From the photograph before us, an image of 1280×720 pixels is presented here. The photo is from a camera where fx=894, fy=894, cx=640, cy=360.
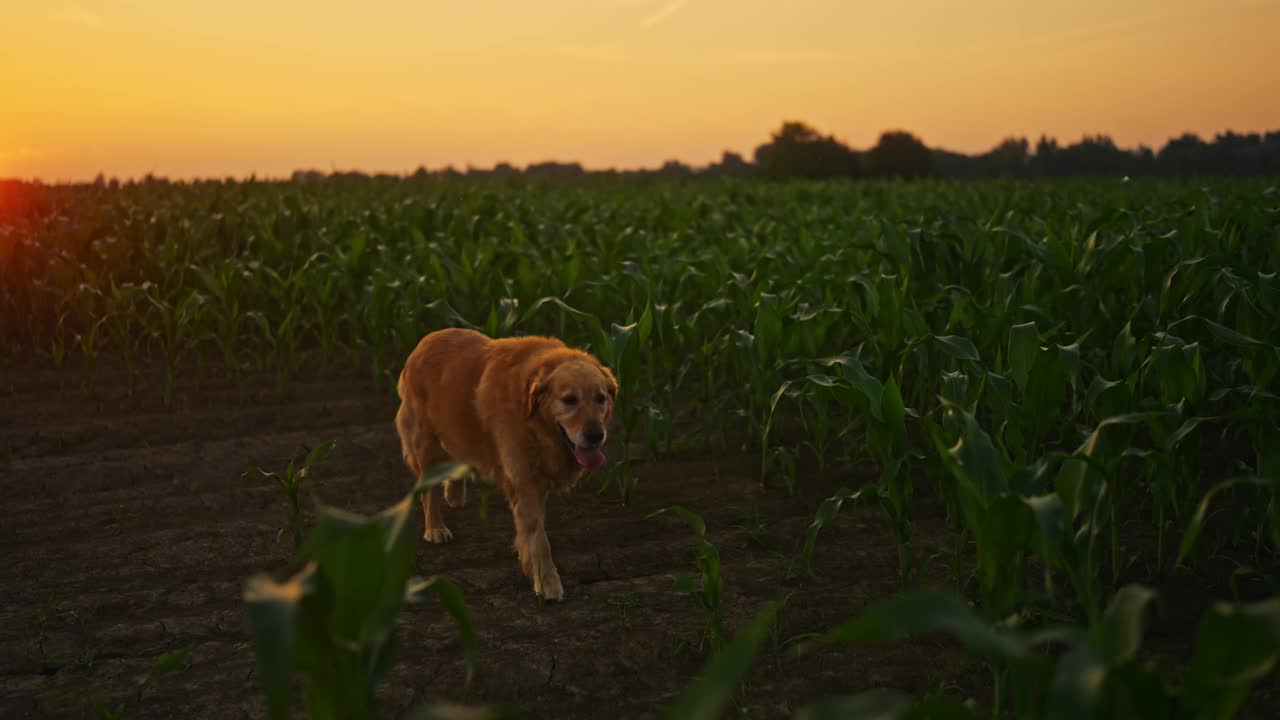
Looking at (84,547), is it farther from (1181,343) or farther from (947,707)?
(1181,343)

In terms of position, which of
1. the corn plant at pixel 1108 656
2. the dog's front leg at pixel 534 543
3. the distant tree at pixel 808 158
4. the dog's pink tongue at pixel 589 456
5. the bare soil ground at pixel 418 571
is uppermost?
the distant tree at pixel 808 158

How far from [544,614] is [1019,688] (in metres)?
1.98

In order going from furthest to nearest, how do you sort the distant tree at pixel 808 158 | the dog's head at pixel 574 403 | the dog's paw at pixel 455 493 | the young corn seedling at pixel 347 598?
1. the distant tree at pixel 808 158
2. the dog's paw at pixel 455 493
3. the dog's head at pixel 574 403
4. the young corn seedling at pixel 347 598

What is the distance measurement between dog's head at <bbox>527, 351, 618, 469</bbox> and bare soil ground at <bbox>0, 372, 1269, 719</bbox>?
26.1 inches

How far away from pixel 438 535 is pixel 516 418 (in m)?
0.91

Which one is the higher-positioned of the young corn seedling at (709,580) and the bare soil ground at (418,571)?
the young corn seedling at (709,580)

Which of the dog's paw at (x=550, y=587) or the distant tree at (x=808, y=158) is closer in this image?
the dog's paw at (x=550, y=587)

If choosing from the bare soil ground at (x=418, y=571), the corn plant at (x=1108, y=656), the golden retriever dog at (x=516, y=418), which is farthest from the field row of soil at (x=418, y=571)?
the corn plant at (x=1108, y=656)

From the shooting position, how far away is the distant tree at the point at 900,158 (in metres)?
54.0

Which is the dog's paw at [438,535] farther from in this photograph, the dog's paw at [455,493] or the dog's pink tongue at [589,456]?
the dog's pink tongue at [589,456]

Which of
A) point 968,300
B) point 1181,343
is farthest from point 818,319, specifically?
point 1181,343

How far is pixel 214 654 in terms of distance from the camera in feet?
11.0

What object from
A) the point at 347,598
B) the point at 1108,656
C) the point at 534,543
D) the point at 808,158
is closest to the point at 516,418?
the point at 534,543

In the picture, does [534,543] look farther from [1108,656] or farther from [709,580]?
[1108,656]
